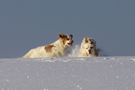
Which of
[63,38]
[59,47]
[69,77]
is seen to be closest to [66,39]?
[63,38]

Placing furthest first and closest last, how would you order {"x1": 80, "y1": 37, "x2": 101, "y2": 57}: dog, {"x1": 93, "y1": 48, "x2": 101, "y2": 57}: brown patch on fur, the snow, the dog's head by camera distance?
the dog's head → {"x1": 93, "y1": 48, "x2": 101, "y2": 57}: brown patch on fur → {"x1": 80, "y1": 37, "x2": 101, "y2": 57}: dog → the snow

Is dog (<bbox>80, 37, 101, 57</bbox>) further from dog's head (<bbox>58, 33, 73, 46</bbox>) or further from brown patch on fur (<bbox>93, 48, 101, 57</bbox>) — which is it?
dog's head (<bbox>58, 33, 73, 46</bbox>)

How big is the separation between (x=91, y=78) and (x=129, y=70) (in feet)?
3.46

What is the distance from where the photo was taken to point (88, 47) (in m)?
11.7

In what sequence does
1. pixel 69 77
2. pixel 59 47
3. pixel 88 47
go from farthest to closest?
1. pixel 59 47
2. pixel 88 47
3. pixel 69 77

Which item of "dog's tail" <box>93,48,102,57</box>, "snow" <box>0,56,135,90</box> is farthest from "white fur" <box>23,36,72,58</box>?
"snow" <box>0,56,135,90</box>

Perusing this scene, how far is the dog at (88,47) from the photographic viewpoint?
11.7m

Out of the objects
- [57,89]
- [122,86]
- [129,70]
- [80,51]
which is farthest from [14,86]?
[80,51]

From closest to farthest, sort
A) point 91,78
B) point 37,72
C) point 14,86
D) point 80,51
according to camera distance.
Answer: point 14,86, point 91,78, point 37,72, point 80,51

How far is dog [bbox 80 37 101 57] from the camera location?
11742mm

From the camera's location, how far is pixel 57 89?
3916 mm

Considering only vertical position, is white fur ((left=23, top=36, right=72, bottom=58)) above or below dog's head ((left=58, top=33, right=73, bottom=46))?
below

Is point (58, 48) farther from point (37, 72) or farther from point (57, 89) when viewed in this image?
point (57, 89)

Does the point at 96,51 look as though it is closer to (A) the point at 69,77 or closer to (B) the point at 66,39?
(B) the point at 66,39
